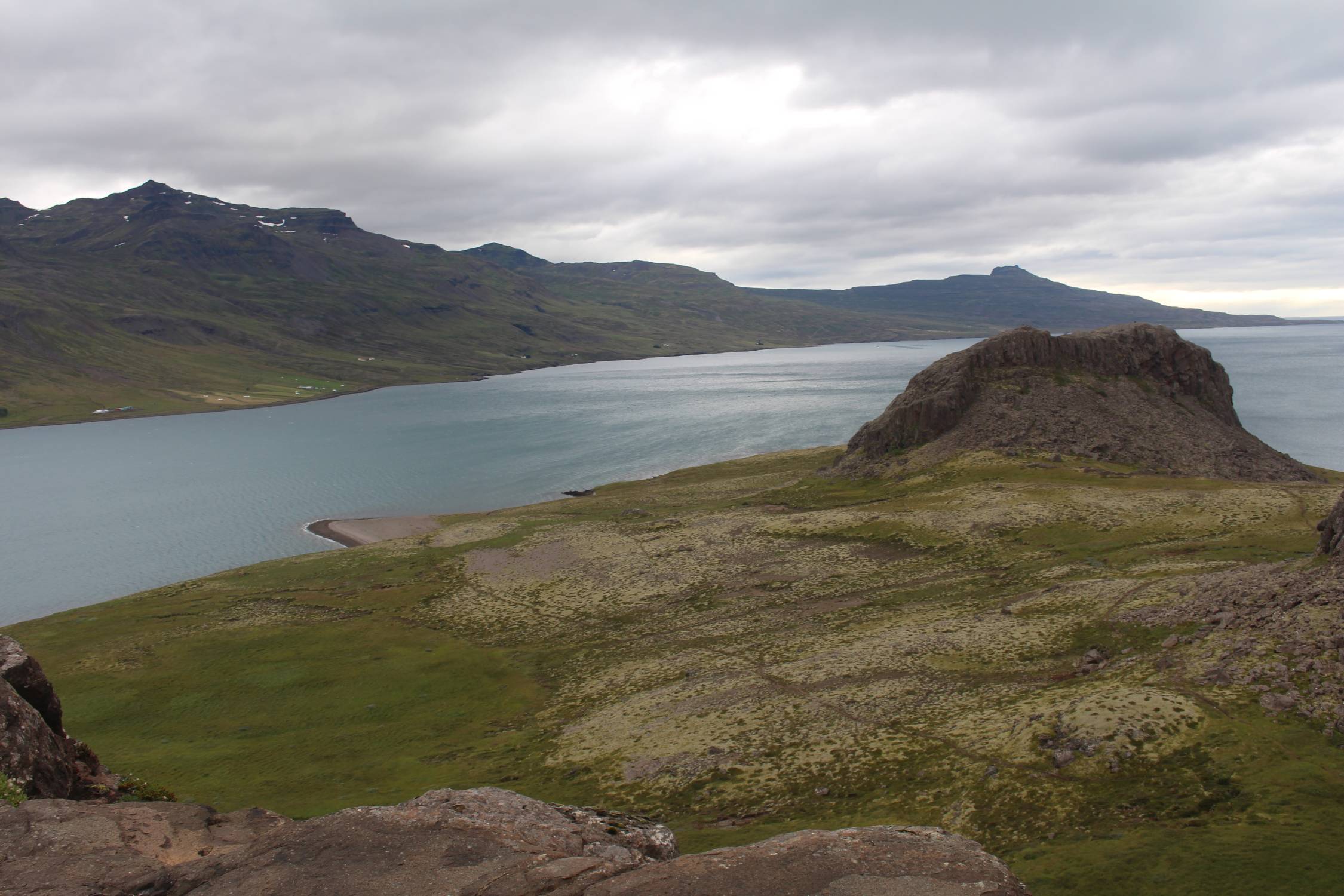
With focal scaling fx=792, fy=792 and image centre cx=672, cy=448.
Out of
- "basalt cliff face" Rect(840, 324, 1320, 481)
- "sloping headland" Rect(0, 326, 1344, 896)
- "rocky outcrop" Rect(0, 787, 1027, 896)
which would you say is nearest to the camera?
"rocky outcrop" Rect(0, 787, 1027, 896)

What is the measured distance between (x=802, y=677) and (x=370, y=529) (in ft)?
299

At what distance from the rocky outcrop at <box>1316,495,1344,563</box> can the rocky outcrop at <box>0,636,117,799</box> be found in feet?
183

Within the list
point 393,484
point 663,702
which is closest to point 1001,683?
point 663,702

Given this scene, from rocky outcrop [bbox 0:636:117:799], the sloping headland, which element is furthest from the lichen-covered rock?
the sloping headland

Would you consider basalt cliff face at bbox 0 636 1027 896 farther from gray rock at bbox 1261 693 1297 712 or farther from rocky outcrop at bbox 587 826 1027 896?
gray rock at bbox 1261 693 1297 712

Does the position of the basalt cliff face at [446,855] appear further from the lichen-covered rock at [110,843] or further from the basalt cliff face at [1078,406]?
the basalt cliff face at [1078,406]

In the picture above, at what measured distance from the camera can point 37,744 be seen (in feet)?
81.6

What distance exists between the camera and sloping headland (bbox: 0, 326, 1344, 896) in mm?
29578

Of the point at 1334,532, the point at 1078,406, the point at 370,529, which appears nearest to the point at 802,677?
the point at 1334,532

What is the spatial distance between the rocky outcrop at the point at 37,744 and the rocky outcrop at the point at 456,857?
3.31 meters

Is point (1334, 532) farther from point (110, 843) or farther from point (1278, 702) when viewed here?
point (110, 843)

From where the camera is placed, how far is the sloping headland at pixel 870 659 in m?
29.6

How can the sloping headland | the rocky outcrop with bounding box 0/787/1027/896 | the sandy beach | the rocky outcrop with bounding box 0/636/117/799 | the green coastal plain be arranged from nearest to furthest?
the rocky outcrop with bounding box 0/787/1027/896
the rocky outcrop with bounding box 0/636/117/799
the green coastal plain
the sloping headland
the sandy beach

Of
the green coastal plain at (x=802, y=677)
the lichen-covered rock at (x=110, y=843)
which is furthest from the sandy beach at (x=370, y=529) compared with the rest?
the lichen-covered rock at (x=110, y=843)
